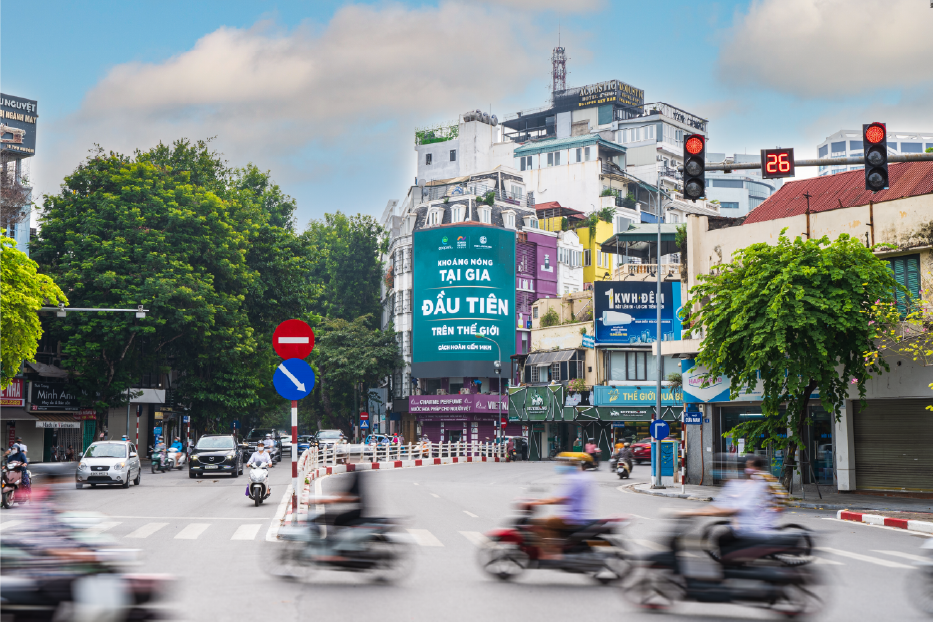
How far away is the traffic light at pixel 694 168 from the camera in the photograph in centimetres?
1358

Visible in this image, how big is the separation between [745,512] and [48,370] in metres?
44.7

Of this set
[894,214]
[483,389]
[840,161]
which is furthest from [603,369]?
[840,161]

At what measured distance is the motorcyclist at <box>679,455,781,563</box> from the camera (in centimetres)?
932

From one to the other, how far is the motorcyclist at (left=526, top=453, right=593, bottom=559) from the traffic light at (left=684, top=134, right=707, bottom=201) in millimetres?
4797

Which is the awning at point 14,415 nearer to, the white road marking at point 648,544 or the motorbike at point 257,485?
the motorbike at point 257,485

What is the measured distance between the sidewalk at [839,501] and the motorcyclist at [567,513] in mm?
12445

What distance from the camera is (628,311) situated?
58375 millimetres

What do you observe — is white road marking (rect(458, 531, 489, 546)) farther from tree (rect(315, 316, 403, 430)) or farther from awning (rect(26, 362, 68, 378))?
tree (rect(315, 316, 403, 430))

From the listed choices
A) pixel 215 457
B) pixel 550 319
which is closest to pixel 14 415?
pixel 215 457

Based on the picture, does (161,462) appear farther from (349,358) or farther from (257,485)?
(349,358)

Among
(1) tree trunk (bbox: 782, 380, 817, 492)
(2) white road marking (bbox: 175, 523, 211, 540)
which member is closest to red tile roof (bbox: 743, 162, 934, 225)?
(1) tree trunk (bbox: 782, 380, 817, 492)

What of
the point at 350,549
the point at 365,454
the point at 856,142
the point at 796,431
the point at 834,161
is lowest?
the point at 365,454

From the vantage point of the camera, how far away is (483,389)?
73.4 m

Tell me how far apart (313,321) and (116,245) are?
47.8 ft
